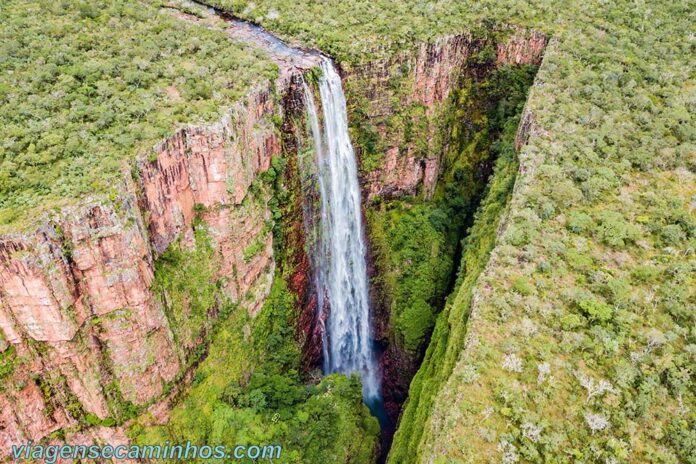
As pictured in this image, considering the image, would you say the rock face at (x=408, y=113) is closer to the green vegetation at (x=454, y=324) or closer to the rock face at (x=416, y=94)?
the rock face at (x=416, y=94)

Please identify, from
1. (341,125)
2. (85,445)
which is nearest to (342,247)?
(341,125)

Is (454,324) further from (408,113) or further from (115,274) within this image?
(408,113)

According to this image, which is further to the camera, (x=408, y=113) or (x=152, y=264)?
(x=408, y=113)

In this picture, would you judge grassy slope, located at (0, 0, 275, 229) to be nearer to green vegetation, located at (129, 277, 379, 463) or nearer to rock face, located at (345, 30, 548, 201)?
rock face, located at (345, 30, 548, 201)

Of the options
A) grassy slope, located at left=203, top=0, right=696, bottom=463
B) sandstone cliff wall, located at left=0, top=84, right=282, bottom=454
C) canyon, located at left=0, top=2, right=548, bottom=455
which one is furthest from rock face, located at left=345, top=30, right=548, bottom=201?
sandstone cliff wall, located at left=0, top=84, right=282, bottom=454

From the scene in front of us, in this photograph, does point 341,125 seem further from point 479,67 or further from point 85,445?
point 85,445

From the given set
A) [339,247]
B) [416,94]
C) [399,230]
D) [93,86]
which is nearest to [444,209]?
[399,230]

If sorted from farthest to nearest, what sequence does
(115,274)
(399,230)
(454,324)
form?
(399,230) < (454,324) < (115,274)
